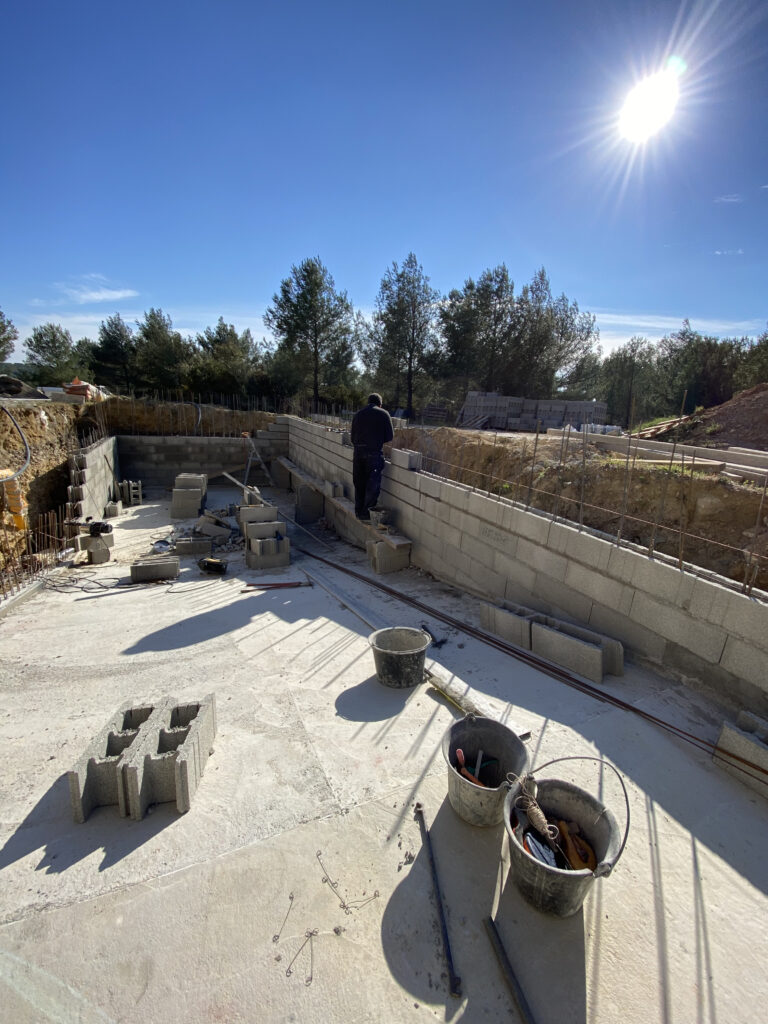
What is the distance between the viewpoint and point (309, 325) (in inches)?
936

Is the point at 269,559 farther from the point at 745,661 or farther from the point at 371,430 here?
the point at 745,661

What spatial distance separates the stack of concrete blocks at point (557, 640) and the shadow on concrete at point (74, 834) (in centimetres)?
324

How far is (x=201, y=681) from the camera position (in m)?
4.11

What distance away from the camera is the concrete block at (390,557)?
7594 mm

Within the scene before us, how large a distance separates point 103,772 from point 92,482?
10.1 m

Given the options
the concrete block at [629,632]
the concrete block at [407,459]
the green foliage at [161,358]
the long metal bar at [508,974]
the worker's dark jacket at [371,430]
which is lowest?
the long metal bar at [508,974]

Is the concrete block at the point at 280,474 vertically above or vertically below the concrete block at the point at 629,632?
below

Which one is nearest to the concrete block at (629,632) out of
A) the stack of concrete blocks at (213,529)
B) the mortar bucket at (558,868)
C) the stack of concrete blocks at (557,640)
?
the stack of concrete blocks at (557,640)

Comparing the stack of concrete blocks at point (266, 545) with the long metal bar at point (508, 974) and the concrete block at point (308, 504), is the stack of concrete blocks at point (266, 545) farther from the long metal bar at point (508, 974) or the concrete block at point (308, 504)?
the long metal bar at point (508, 974)

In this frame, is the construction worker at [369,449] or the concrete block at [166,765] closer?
the concrete block at [166,765]

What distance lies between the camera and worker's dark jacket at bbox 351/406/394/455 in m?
7.43

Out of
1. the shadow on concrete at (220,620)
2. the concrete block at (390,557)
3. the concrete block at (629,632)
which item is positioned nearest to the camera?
the concrete block at (629,632)

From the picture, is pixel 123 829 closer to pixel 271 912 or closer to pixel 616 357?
pixel 271 912

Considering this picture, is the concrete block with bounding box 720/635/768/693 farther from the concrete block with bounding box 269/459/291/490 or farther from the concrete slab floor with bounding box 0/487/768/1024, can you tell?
the concrete block with bounding box 269/459/291/490
